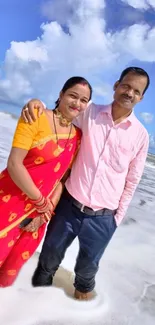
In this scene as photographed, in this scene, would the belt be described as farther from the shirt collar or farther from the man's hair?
the man's hair

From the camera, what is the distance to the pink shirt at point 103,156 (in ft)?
7.41

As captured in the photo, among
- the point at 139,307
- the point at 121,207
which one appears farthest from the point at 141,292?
the point at 121,207

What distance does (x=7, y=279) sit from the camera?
2.26m

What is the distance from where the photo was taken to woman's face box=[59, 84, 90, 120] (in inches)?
83.4

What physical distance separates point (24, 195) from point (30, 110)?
48 cm

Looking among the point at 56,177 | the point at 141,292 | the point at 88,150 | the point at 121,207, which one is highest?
the point at 88,150

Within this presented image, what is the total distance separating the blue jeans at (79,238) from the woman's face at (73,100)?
59 centimetres

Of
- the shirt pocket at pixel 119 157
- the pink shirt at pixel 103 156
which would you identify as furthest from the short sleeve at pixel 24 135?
the shirt pocket at pixel 119 157

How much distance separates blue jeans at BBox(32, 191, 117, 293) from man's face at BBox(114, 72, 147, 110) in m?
0.71

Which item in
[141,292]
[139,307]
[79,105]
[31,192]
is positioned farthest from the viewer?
[141,292]

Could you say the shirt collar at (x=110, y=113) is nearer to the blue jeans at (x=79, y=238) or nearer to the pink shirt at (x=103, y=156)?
the pink shirt at (x=103, y=156)

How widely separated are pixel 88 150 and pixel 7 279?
942mm

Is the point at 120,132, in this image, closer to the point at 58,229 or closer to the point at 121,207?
the point at 121,207

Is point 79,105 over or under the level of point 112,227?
over
